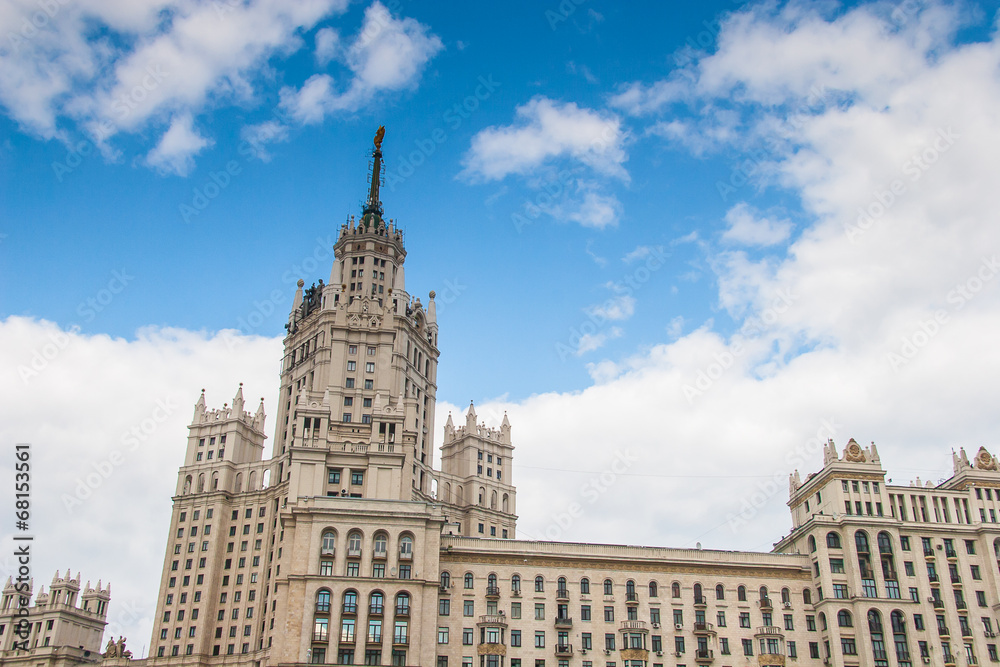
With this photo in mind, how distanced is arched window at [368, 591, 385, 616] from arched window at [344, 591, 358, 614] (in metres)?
1.44

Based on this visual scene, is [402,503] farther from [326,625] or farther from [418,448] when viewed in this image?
[418,448]

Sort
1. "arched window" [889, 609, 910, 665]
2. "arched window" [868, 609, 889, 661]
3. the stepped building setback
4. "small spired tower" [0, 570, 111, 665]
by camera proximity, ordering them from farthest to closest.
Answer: "small spired tower" [0, 570, 111, 665] < "arched window" [889, 609, 910, 665] < "arched window" [868, 609, 889, 661] < the stepped building setback

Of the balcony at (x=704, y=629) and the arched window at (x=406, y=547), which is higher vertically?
the arched window at (x=406, y=547)

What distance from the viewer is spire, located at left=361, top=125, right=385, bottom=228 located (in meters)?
159

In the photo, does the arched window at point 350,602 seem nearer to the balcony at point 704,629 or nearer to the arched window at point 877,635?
the balcony at point 704,629

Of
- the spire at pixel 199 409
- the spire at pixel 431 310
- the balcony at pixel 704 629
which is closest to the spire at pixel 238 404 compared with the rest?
the spire at pixel 199 409

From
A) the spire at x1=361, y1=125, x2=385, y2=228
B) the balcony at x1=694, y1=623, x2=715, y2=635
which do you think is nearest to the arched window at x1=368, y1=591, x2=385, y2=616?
the balcony at x1=694, y1=623, x2=715, y2=635

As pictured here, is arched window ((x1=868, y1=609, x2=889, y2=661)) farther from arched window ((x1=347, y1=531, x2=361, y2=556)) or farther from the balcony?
arched window ((x1=347, y1=531, x2=361, y2=556))

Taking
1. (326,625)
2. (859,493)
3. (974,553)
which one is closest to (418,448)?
(326,625)

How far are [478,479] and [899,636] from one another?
64.6 metres

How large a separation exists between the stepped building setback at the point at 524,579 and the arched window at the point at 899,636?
0.58 ft

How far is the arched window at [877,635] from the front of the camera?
329 ft

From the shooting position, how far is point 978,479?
11262 centimetres

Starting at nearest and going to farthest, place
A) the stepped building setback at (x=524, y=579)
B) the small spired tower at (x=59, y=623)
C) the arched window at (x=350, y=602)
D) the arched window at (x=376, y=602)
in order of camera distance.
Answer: the arched window at (x=350, y=602) < the arched window at (x=376, y=602) < the stepped building setback at (x=524, y=579) < the small spired tower at (x=59, y=623)
